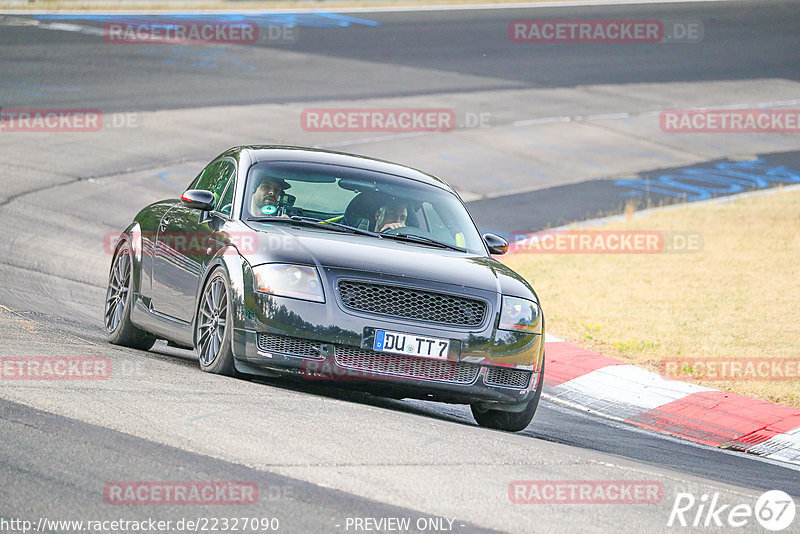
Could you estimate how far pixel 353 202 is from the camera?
28.9 feet

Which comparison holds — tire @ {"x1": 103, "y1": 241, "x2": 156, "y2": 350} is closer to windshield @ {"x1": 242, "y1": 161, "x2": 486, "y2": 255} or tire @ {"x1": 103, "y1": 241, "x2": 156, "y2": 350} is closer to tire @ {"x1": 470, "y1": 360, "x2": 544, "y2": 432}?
windshield @ {"x1": 242, "y1": 161, "x2": 486, "y2": 255}

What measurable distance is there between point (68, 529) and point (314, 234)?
12.1ft

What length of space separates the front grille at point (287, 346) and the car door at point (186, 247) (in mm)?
997

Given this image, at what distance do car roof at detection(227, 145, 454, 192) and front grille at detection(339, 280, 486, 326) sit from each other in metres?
1.78

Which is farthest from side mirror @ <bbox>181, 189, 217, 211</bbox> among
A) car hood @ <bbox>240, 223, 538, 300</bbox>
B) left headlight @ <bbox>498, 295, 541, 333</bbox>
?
left headlight @ <bbox>498, 295, 541, 333</bbox>

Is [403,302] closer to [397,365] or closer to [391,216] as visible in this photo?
[397,365]

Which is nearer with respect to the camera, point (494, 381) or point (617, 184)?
point (494, 381)

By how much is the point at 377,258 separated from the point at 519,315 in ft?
3.24

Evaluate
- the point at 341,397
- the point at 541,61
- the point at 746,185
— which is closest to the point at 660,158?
the point at 746,185

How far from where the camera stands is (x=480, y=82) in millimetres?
29422

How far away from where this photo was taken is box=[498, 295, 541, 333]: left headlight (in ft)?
25.9

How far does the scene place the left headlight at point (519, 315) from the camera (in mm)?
7895

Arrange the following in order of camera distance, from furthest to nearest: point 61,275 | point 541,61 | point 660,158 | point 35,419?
point 541,61, point 660,158, point 61,275, point 35,419

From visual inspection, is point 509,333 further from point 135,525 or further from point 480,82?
point 480,82
